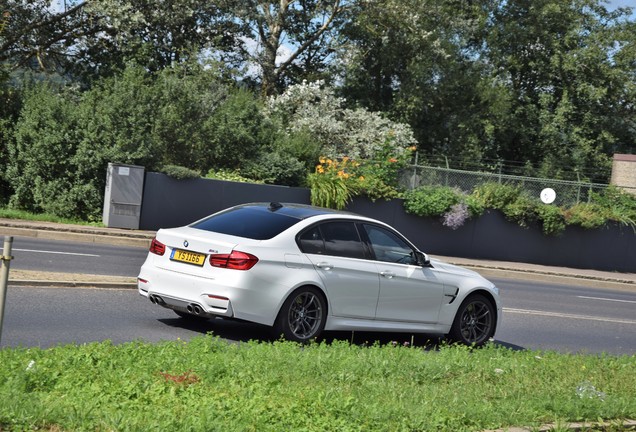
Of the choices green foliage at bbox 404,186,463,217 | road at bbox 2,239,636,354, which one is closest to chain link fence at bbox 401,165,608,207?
green foliage at bbox 404,186,463,217

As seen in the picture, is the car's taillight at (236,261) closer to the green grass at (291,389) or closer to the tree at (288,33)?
the green grass at (291,389)

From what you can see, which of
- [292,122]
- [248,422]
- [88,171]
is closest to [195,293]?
[248,422]

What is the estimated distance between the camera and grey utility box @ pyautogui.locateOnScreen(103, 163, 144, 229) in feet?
79.6

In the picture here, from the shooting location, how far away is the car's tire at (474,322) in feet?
37.6

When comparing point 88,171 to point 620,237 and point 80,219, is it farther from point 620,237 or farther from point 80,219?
point 620,237

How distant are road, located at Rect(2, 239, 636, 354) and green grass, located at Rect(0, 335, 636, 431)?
1.65 metres

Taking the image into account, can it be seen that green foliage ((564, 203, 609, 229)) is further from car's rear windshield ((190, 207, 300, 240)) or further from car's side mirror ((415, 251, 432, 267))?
car's rear windshield ((190, 207, 300, 240))

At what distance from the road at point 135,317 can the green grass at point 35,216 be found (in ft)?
12.8

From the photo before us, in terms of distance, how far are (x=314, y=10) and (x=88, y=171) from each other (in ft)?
57.1

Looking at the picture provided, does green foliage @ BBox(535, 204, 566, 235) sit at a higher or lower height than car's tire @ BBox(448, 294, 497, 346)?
higher

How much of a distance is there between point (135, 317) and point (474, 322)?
4.19 metres

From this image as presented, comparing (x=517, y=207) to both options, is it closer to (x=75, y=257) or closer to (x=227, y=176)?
(x=227, y=176)

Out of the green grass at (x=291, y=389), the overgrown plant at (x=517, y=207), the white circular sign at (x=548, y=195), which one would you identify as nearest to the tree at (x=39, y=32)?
the overgrown plant at (x=517, y=207)

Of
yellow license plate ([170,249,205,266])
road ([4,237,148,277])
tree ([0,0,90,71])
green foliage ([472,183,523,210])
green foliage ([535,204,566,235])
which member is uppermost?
tree ([0,0,90,71])
